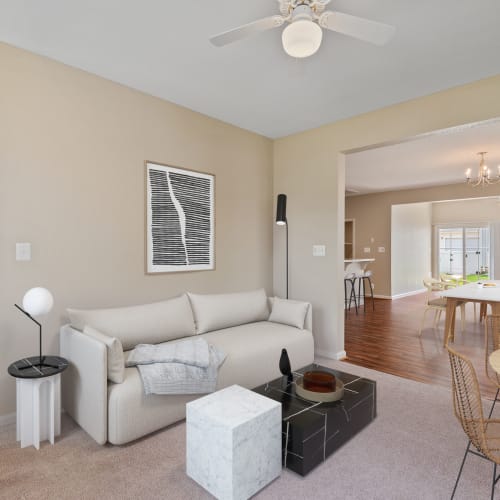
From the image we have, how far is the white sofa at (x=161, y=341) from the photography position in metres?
2.11

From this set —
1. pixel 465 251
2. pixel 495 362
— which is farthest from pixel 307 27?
pixel 465 251

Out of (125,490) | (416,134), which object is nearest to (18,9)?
(125,490)

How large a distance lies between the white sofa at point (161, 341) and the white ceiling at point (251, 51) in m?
1.94

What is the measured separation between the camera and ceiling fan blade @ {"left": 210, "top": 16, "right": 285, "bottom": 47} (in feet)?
5.77

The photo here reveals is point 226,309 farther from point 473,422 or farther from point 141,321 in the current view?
point 473,422

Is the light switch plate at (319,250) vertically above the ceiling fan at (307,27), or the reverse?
the ceiling fan at (307,27)

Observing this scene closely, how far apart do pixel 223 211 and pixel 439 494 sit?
119 inches

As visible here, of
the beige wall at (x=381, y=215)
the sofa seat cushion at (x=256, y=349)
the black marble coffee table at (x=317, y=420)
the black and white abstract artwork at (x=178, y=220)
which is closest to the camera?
the black marble coffee table at (x=317, y=420)

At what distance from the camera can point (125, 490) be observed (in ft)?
5.74

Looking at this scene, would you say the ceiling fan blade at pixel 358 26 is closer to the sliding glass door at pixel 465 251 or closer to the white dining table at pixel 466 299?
the white dining table at pixel 466 299

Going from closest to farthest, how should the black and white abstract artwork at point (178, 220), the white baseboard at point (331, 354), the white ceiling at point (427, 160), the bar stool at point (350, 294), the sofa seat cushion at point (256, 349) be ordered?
the sofa seat cushion at point (256, 349) < the black and white abstract artwork at point (178, 220) < the white baseboard at point (331, 354) < the white ceiling at point (427, 160) < the bar stool at point (350, 294)

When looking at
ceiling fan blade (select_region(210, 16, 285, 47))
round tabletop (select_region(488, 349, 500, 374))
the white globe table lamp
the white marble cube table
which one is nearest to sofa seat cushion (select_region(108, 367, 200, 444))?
the white marble cube table

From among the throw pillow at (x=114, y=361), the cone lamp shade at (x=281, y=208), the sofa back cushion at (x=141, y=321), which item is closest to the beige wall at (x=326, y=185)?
the cone lamp shade at (x=281, y=208)

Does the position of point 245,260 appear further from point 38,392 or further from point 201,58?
point 38,392
